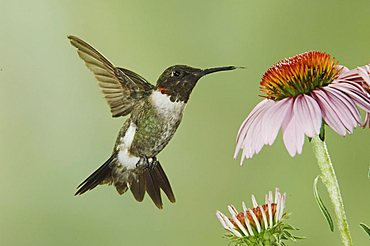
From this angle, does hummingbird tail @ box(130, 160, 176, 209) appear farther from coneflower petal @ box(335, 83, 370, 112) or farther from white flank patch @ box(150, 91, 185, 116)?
coneflower petal @ box(335, 83, 370, 112)

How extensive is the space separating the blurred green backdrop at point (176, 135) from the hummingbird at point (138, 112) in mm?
57

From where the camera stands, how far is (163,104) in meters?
1.05

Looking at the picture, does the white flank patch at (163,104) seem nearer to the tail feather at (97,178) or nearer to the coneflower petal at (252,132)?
the tail feather at (97,178)

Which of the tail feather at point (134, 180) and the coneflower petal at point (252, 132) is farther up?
the coneflower petal at point (252, 132)

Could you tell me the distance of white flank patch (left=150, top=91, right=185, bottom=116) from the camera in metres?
1.05

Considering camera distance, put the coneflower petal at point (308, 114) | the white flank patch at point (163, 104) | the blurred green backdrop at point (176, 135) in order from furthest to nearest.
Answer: the blurred green backdrop at point (176, 135) → the white flank patch at point (163, 104) → the coneflower petal at point (308, 114)

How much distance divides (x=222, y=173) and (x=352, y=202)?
0.27 meters

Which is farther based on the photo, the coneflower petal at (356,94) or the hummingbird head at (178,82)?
the hummingbird head at (178,82)

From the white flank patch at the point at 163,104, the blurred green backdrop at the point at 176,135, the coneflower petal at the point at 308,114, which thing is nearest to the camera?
the coneflower petal at the point at 308,114

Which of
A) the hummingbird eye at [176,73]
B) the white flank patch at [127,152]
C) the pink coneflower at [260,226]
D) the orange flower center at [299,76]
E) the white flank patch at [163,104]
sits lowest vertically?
the pink coneflower at [260,226]

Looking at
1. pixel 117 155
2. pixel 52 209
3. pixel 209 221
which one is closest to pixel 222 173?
pixel 209 221

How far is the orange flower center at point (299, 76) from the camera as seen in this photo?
2.68ft

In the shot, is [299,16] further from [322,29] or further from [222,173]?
[222,173]

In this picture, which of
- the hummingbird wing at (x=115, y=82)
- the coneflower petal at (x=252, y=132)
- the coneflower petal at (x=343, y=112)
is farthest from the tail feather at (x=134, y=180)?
the coneflower petal at (x=343, y=112)
